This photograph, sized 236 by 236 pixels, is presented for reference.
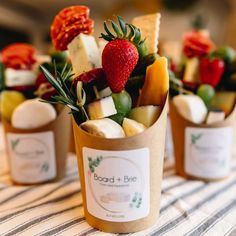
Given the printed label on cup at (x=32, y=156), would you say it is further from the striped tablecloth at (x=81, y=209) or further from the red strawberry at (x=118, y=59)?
the red strawberry at (x=118, y=59)

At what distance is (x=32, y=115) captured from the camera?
542mm

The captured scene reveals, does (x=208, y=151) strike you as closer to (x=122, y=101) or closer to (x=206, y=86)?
(x=206, y=86)

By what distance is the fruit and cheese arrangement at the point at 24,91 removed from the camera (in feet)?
1.77

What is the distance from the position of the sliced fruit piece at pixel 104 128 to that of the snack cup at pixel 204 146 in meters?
0.23

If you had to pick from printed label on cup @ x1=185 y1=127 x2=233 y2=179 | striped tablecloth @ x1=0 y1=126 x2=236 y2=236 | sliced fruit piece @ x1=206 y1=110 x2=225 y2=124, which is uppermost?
sliced fruit piece @ x1=206 y1=110 x2=225 y2=124

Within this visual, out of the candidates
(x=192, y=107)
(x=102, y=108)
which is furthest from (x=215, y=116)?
(x=102, y=108)

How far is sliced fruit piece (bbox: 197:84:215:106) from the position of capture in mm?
564

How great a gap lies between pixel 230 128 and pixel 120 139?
294 mm

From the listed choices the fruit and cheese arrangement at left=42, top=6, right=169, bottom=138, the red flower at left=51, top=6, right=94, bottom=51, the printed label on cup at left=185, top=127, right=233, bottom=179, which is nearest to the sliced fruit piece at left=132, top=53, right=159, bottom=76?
the fruit and cheese arrangement at left=42, top=6, right=169, bottom=138

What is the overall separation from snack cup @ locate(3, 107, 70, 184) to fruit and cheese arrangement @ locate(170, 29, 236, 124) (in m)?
0.23

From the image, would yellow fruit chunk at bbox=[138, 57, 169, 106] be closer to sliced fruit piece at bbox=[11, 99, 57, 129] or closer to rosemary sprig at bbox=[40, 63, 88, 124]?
rosemary sprig at bbox=[40, 63, 88, 124]

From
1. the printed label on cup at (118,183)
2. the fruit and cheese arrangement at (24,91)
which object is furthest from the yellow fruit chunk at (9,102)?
the printed label on cup at (118,183)

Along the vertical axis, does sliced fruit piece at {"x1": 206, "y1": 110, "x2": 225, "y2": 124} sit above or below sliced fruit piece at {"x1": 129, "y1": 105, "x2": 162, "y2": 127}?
below

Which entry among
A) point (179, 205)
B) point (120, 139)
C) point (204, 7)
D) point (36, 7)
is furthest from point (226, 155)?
point (36, 7)
